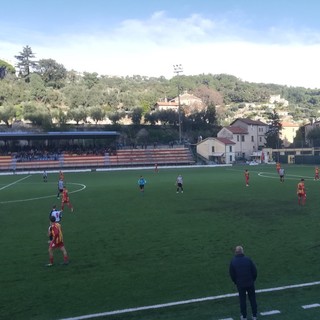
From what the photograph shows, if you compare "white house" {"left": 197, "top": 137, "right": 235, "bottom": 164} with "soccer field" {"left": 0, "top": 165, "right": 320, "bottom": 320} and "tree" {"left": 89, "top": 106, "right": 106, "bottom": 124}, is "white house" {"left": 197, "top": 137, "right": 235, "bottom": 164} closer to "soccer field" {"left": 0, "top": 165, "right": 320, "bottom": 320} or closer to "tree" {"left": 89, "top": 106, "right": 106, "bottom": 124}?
"tree" {"left": 89, "top": 106, "right": 106, "bottom": 124}

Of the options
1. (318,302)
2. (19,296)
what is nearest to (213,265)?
(318,302)

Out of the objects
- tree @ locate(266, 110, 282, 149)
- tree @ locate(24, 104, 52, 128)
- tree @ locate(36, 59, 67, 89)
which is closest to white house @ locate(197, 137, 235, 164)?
tree @ locate(266, 110, 282, 149)

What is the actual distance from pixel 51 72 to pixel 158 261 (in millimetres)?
139837

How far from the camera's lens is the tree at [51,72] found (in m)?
139

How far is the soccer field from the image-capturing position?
907cm

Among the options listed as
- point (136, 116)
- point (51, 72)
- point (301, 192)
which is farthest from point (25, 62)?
point (301, 192)

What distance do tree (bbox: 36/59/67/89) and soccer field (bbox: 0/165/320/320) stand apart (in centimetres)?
12059

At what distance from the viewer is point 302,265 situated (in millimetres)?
11922

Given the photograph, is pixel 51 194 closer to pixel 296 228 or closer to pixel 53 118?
pixel 296 228

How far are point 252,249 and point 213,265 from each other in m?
2.47

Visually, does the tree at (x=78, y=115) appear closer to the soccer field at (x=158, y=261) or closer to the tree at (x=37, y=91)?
the tree at (x=37, y=91)

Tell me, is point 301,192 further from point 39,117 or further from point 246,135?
point 39,117

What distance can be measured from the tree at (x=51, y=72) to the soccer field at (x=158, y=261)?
12059 centimetres

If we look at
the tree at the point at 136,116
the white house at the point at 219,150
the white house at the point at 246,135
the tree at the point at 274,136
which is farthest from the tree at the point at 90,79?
the tree at the point at 274,136
